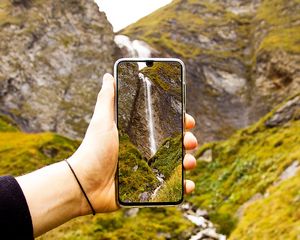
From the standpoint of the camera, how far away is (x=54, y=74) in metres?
103

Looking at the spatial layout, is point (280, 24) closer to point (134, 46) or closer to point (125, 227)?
point (134, 46)

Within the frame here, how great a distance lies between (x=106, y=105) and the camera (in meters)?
5.82

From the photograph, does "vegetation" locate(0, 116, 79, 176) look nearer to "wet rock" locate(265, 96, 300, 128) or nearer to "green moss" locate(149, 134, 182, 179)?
"wet rock" locate(265, 96, 300, 128)

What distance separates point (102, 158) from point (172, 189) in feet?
2.93

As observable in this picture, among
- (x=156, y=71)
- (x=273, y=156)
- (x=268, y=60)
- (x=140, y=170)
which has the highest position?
(x=156, y=71)

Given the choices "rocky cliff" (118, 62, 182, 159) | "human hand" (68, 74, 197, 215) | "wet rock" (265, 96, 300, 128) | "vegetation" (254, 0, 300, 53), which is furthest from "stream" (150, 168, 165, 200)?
"vegetation" (254, 0, 300, 53)

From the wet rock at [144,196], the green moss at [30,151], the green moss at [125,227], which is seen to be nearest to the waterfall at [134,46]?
the green moss at [30,151]

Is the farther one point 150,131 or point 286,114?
point 286,114

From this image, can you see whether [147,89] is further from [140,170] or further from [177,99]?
[140,170]

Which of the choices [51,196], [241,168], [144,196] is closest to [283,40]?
[241,168]

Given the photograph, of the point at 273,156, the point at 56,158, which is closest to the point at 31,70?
the point at 56,158

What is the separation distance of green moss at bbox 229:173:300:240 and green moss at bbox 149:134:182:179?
8930 mm

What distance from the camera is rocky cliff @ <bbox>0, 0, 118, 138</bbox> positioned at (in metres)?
94.4

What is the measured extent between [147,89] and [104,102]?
583 millimetres
